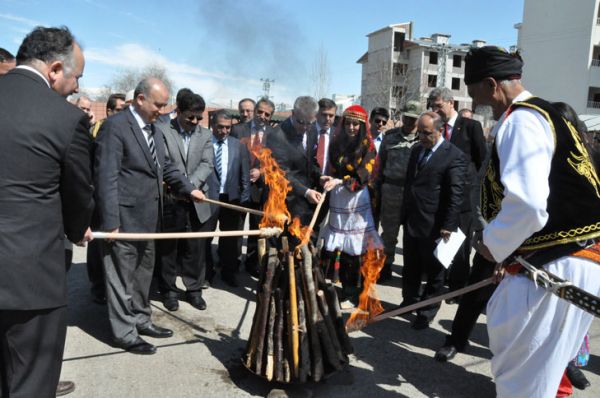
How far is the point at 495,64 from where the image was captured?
2680 mm

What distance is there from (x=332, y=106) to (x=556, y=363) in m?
4.54

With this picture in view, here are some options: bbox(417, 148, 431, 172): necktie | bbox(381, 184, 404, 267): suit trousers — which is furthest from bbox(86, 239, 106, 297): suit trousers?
bbox(417, 148, 431, 172): necktie

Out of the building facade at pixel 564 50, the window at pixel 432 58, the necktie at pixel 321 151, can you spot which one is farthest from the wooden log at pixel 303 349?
the window at pixel 432 58

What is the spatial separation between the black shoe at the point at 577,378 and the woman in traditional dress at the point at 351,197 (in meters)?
2.21

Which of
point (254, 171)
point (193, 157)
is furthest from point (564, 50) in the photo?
point (193, 157)

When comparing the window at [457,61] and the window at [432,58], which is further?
the window at [457,61]

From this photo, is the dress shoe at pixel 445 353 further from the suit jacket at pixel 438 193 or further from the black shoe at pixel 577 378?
the suit jacket at pixel 438 193

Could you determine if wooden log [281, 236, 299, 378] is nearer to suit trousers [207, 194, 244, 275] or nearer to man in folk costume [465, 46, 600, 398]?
man in folk costume [465, 46, 600, 398]

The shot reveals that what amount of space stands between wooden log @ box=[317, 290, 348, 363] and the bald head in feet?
7.16

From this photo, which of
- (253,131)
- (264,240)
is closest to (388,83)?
(253,131)

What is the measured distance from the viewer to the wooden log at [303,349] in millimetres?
3379

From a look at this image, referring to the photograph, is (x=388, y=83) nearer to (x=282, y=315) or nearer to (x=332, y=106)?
(x=332, y=106)

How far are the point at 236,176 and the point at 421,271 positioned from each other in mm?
2612

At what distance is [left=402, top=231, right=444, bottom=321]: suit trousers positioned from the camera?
16.0 ft
